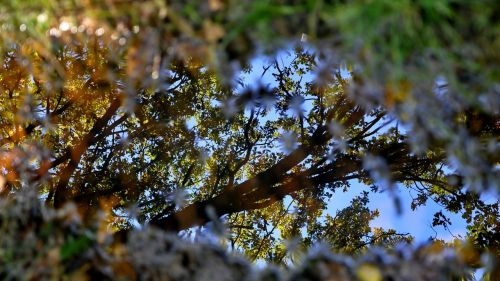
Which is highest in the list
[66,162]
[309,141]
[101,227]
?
[66,162]

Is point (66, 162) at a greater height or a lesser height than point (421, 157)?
greater

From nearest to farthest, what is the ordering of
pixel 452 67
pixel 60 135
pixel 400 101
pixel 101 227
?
pixel 452 67, pixel 400 101, pixel 101 227, pixel 60 135

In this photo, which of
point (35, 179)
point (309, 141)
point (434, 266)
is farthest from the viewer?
point (309, 141)

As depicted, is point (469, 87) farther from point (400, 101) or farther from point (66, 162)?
point (66, 162)

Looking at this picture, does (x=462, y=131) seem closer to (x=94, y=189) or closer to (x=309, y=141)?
(x=309, y=141)

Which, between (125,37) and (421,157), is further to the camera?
(421,157)

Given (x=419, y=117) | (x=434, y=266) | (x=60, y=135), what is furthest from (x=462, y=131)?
(x=60, y=135)
